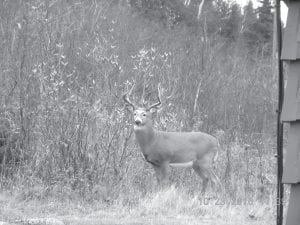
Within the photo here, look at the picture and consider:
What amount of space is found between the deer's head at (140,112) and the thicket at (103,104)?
0.20 meters

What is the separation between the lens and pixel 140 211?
8406 mm

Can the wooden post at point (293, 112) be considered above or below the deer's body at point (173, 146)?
above

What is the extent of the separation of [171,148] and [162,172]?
2.24 feet

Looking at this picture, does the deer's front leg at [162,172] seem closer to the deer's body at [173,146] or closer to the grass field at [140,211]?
the deer's body at [173,146]

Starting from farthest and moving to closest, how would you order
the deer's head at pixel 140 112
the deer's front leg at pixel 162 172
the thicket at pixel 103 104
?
1. the deer's head at pixel 140 112
2. the deer's front leg at pixel 162 172
3. the thicket at pixel 103 104

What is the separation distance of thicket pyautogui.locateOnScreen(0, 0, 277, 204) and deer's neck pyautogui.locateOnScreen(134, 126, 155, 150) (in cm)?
30

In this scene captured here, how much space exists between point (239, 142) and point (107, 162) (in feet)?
15.7

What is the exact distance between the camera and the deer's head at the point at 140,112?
11977mm

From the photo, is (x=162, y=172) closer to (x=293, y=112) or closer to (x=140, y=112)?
(x=140, y=112)

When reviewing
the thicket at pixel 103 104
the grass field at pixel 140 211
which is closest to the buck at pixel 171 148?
the thicket at pixel 103 104

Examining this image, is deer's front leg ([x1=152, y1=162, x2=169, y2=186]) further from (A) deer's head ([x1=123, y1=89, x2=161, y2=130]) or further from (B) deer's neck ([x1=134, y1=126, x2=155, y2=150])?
(A) deer's head ([x1=123, y1=89, x2=161, y2=130])

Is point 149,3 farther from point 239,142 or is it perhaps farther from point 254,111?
point 239,142

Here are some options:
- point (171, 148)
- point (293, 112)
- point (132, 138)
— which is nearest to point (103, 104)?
point (132, 138)

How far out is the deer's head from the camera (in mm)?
11977
